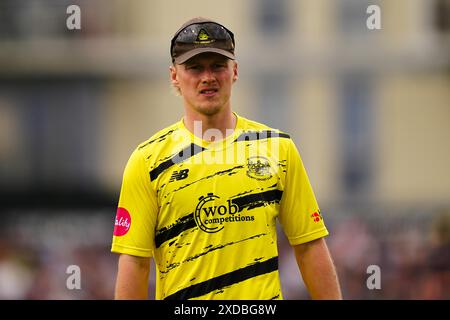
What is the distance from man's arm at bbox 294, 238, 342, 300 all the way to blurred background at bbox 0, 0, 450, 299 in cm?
1987

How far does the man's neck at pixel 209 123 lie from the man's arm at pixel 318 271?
2.42 feet

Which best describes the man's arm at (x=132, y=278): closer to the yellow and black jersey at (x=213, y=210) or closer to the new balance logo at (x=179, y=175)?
the yellow and black jersey at (x=213, y=210)

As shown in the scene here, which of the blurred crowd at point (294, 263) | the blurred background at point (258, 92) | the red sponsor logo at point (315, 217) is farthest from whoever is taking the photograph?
the blurred background at point (258, 92)

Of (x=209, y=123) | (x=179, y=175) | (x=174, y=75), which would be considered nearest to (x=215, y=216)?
(x=179, y=175)

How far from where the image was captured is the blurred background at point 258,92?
27.7 meters

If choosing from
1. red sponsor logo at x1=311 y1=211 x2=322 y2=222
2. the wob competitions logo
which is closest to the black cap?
the wob competitions logo

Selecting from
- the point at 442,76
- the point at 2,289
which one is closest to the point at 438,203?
the point at 442,76

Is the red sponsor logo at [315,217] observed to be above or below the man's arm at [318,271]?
above

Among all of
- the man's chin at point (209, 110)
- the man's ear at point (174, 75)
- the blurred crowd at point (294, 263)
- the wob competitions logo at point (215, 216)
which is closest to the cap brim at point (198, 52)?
the man's ear at point (174, 75)

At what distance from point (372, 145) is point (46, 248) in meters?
10.4

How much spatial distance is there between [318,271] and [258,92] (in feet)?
71.1

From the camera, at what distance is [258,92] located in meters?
28.0

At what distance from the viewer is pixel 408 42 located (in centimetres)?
2769

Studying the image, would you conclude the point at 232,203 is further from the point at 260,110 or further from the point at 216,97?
the point at 260,110
